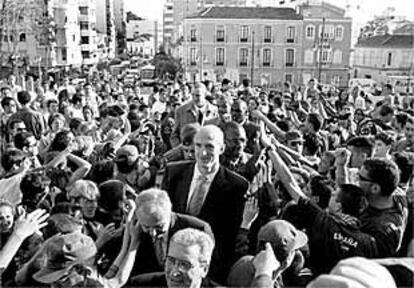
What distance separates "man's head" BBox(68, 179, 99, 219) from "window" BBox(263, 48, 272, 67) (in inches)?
1477

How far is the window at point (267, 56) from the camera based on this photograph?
129 ft

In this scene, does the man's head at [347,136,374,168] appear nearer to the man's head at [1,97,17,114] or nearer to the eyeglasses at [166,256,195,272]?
the eyeglasses at [166,256,195,272]

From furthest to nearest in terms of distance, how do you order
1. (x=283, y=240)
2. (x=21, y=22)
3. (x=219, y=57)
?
(x=219, y=57) < (x=21, y=22) < (x=283, y=240)

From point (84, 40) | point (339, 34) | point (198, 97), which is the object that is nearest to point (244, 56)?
point (339, 34)

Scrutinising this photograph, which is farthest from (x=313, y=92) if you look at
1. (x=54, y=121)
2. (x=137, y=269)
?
(x=137, y=269)

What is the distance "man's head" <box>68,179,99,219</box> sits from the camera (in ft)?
8.87

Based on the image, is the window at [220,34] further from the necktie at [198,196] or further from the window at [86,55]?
the necktie at [198,196]

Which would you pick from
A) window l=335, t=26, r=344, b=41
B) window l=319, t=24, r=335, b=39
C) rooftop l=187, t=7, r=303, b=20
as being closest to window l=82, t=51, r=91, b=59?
rooftop l=187, t=7, r=303, b=20

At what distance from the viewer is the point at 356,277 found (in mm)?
841

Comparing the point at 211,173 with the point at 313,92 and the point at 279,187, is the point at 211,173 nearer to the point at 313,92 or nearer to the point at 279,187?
the point at 279,187

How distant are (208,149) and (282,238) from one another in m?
0.86

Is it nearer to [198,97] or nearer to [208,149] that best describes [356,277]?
[208,149]

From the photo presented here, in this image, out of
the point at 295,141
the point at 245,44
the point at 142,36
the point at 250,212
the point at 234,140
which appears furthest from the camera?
the point at 142,36

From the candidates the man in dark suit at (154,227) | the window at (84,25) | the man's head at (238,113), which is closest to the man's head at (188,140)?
the man's head at (238,113)
